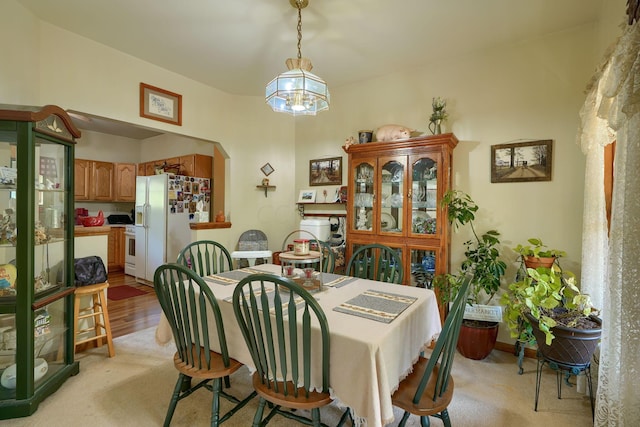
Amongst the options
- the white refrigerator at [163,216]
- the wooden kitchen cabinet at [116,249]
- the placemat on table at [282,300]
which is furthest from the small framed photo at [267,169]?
the wooden kitchen cabinet at [116,249]

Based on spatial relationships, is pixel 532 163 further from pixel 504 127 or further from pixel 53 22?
pixel 53 22

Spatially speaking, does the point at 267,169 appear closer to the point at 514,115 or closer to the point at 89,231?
the point at 89,231

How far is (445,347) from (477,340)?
150 cm

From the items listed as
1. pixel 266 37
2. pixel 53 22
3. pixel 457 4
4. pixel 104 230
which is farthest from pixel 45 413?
pixel 457 4

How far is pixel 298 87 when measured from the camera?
184cm

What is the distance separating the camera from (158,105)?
3.17 metres

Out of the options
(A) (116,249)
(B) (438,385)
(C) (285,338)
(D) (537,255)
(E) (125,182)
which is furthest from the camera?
(E) (125,182)

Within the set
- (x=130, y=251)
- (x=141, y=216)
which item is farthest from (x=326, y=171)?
(x=130, y=251)

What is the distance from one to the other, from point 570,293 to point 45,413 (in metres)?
3.33

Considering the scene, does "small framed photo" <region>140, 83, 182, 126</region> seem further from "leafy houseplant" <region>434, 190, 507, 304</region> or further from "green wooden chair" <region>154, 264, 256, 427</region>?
"leafy houseplant" <region>434, 190, 507, 304</region>

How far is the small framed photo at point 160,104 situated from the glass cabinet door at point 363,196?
211cm

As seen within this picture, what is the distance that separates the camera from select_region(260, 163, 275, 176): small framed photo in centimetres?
408

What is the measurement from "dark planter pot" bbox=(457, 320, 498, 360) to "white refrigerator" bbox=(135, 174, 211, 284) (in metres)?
3.47

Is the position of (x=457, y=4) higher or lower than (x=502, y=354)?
higher
